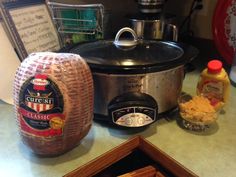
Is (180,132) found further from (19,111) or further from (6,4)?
(6,4)

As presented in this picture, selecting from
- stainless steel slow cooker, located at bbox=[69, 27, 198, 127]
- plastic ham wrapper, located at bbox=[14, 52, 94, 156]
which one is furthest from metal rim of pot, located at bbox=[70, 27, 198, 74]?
plastic ham wrapper, located at bbox=[14, 52, 94, 156]

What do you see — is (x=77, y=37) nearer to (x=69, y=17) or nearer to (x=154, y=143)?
(x=69, y=17)

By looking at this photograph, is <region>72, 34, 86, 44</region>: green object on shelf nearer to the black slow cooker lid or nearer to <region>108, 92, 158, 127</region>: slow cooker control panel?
the black slow cooker lid

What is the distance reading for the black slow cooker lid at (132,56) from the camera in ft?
1.97

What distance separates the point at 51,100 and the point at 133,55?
30 cm

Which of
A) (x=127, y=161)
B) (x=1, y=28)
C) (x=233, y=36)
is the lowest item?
(x=127, y=161)

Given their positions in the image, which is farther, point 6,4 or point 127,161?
point 6,4

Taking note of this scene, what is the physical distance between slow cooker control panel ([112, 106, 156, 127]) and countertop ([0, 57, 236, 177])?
5cm

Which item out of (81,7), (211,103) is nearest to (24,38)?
(81,7)

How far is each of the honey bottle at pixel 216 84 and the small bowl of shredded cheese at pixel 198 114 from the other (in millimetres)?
60

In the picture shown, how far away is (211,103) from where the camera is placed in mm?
690

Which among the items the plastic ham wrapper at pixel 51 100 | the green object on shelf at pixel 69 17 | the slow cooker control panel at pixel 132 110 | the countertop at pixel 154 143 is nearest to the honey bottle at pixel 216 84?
the countertop at pixel 154 143

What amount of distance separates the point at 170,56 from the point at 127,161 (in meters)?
0.30

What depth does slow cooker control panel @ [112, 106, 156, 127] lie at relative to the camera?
22.5 inches
